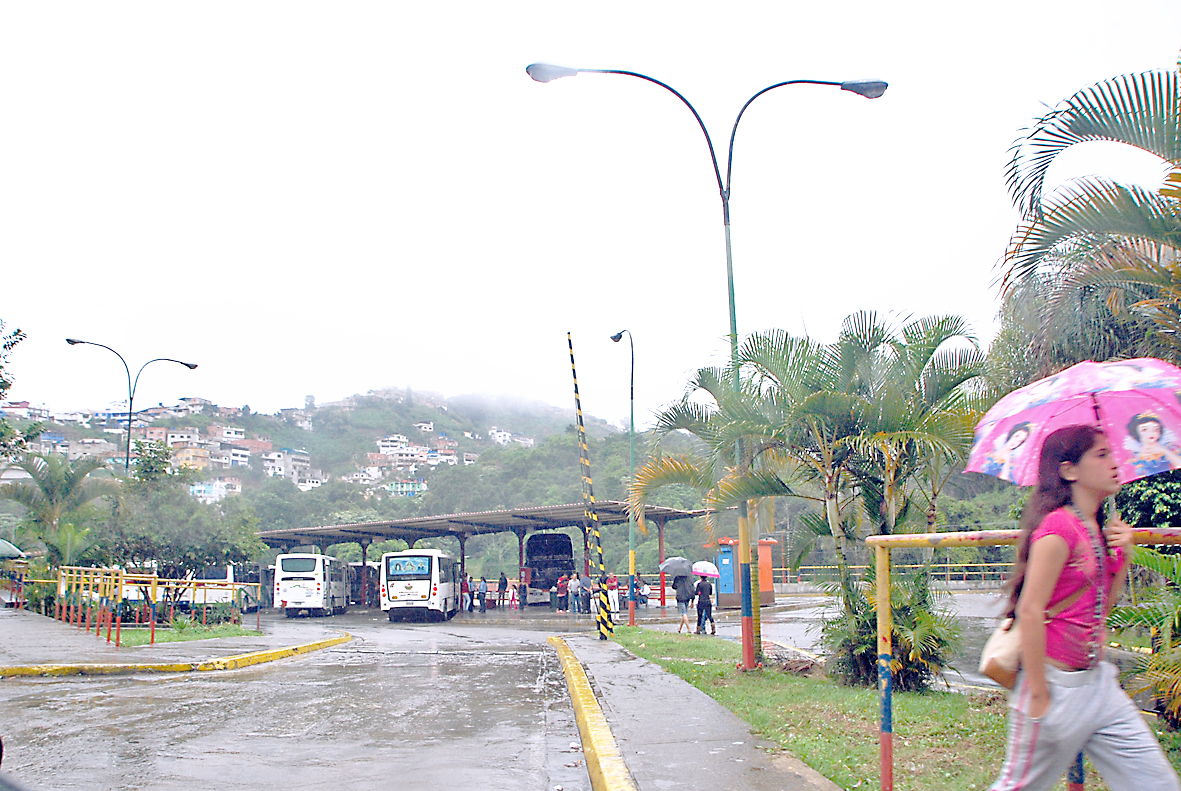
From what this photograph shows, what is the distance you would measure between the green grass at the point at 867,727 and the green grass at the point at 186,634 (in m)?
11.7

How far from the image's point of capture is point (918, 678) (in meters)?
9.78

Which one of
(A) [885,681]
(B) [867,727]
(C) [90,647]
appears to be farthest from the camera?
(C) [90,647]

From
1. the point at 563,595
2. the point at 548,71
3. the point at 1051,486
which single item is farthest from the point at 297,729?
the point at 563,595

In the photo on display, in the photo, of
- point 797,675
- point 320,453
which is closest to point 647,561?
point 797,675

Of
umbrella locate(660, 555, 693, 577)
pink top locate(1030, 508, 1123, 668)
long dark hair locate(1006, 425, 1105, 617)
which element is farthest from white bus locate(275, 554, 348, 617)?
pink top locate(1030, 508, 1123, 668)

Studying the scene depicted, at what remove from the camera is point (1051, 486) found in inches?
134

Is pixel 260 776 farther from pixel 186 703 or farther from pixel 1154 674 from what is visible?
pixel 1154 674

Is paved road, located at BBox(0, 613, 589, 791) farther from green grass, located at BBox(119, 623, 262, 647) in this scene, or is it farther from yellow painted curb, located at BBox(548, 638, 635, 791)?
green grass, located at BBox(119, 623, 262, 647)

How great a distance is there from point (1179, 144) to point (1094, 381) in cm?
382

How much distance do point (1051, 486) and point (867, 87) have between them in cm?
984

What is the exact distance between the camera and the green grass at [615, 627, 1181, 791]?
5.98m

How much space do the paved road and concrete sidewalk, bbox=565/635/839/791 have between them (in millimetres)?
508

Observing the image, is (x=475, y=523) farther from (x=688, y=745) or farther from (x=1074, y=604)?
(x=1074, y=604)

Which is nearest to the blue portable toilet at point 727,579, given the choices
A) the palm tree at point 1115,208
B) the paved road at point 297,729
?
the paved road at point 297,729
